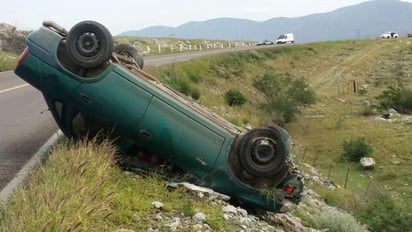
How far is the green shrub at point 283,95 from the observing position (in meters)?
24.6

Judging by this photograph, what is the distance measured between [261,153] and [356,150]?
1320 centimetres

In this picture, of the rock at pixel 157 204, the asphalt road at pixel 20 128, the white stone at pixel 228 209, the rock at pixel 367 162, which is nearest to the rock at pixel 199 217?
the rock at pixel 157 204

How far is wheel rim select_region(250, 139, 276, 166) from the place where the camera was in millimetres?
6648

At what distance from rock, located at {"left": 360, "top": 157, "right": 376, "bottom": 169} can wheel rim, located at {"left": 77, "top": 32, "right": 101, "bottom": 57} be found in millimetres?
13452

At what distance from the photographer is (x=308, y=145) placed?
21.5 m

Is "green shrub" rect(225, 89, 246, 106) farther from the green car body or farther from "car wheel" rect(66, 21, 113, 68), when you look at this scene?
"car wheel" rect(66, 21, 113, 68)

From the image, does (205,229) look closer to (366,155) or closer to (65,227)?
(65,227)

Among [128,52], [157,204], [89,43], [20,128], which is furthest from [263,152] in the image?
[20,128]

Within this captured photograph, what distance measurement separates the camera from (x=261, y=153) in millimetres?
6684

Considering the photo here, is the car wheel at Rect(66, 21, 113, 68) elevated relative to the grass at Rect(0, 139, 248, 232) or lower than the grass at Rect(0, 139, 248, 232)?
elevated

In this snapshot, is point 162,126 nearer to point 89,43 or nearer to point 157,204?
point 157,204

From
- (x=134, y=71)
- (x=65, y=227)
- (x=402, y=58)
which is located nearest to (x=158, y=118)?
(x=134, y=71)

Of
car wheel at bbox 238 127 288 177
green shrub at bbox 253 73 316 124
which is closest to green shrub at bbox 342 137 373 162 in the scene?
green shrub at bbox 253 73 316 124

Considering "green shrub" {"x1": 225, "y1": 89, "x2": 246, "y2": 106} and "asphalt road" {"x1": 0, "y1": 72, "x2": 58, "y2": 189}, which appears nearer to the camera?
"asphalt road" {"x1": 0, "y1": 72, "x2": 58, "y2": 189}
